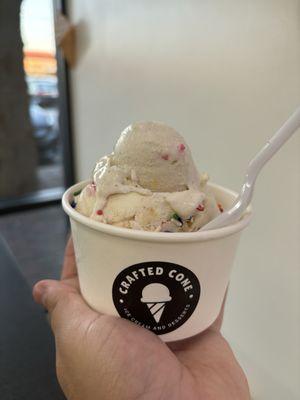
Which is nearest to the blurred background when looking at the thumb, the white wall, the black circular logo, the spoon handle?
the white wall

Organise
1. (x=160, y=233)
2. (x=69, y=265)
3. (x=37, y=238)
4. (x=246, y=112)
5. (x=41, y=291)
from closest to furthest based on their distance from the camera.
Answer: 1. (x=160, y=233)
2. (x=41, y=291)
3. (x=69, y=265)
4. (x=246, y=112)
5. (x=37, y=238)

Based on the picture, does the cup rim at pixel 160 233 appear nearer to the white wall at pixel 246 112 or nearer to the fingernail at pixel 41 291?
the fingernail at pixel 41 291

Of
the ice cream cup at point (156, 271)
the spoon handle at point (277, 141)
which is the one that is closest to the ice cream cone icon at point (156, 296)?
the ice cream cup at point (156, 271)

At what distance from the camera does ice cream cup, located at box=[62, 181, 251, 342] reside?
57 centimetres

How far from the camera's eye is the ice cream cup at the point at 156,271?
571mm

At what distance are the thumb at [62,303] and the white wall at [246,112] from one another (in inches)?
24.0

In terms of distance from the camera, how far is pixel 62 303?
2.35ft

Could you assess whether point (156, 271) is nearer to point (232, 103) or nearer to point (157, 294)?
point (157, 294)

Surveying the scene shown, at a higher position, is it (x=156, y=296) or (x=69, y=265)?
(x=156, y=296)

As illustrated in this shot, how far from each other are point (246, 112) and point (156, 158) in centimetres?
56

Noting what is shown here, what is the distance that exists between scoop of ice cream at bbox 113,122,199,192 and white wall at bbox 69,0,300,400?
1.47ft

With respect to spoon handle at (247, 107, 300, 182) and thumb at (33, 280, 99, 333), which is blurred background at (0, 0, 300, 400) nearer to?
spoon handle at (247, 107, 300, 182)

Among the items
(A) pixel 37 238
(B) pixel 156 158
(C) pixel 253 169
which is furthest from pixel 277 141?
(A) pixel 37 238

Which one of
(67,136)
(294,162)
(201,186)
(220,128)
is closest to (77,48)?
(67,136)
